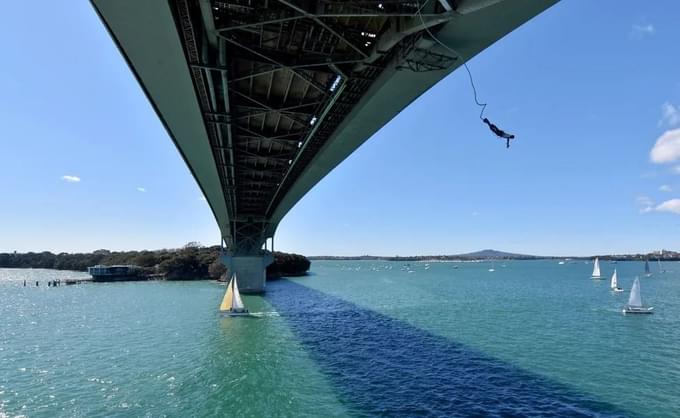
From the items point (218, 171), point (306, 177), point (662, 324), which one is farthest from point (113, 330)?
point (662, 324)

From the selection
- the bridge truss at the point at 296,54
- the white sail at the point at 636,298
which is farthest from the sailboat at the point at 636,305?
the bridge truss at the point at 296,54

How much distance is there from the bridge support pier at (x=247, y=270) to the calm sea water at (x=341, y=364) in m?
21.4

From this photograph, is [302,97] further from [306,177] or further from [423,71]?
[306,177]

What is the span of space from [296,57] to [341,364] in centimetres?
1664

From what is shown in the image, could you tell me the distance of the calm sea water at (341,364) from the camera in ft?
51.8

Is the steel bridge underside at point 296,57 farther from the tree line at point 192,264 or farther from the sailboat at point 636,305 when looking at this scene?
the tree line at point 192,264

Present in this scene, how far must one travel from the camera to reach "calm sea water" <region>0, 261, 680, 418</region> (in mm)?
15781

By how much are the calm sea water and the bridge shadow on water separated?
0.30 feet

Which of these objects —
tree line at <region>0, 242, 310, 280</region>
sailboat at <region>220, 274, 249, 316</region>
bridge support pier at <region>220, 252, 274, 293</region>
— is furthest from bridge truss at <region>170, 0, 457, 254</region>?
tree line at <region>0, 242, 310, 280</region>

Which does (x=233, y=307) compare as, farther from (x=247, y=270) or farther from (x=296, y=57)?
(x=296, y=57)

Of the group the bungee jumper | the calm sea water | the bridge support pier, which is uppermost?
the bungee jumper

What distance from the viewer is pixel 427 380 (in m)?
18.6

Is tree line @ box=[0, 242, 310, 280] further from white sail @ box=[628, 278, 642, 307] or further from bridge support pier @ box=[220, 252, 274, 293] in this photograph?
white sail @ box=[628, 278, 642, 307]

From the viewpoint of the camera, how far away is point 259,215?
60.8m
